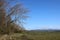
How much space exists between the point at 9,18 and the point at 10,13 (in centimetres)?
101

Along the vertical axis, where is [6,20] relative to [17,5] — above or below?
below

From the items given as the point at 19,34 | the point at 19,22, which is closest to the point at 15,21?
the point at 19,22

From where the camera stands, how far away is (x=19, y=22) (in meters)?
28.7

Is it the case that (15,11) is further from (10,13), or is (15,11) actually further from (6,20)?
(6,20)

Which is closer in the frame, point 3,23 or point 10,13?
point 3,23

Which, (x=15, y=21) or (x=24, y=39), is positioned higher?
(x=15, y=21)

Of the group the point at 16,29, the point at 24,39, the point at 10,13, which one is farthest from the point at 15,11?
the point at 24,39

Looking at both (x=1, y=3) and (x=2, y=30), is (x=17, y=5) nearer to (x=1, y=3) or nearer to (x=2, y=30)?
(x=1, y=3)

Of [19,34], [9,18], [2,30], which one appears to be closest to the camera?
[2,30]

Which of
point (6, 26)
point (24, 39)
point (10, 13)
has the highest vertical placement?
point (10, 13)

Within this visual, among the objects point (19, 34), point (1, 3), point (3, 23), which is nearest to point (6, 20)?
point (3, 23)

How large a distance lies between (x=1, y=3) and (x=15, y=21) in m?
3.45

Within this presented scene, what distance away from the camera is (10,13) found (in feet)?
94.9

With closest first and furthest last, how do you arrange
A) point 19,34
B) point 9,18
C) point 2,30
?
point 2,30 < point 9,18 < point 19,34
